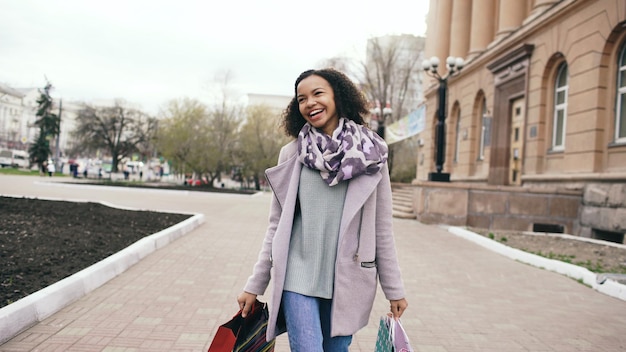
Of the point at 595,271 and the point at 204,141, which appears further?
the point at 204,141

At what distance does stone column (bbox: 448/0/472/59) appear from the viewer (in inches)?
979

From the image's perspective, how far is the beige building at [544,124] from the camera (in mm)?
12109

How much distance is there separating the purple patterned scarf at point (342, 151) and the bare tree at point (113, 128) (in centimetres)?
5484

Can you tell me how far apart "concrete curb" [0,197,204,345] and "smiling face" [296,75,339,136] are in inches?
122

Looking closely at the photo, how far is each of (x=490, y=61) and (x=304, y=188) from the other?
1965cm

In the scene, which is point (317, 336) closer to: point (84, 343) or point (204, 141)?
point (84, 343)

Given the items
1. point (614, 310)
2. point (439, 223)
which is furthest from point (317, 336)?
point (439, 223)

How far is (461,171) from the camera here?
2259 cm

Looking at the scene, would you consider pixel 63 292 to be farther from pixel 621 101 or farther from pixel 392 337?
pixel 621 101

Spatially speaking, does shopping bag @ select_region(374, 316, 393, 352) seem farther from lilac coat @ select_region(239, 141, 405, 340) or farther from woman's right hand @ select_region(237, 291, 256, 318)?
woman's right hand @ select_region(237, 291, 256, 318)

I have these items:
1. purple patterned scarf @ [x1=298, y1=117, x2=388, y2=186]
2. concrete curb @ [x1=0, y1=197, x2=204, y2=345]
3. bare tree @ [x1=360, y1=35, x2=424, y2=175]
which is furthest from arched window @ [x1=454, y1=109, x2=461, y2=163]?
purple patterned scarf @ [x1=298, y1=117, x2=388, y2=186]

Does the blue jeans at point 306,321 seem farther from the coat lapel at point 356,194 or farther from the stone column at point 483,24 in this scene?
the stone column at point 483,24

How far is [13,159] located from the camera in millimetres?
→ 64750

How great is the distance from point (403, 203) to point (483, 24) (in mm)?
8792
